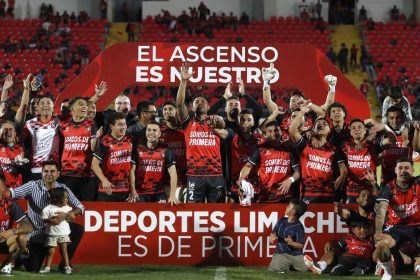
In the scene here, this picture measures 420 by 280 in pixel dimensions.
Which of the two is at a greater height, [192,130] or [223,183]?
[192,130]

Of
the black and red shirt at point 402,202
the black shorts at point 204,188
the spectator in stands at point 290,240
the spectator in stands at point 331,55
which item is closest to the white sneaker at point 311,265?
the spectator in stands at point 290,240

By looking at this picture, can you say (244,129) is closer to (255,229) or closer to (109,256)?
(255,229)

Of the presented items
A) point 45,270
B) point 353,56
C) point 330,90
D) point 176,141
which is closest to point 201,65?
point 176,141

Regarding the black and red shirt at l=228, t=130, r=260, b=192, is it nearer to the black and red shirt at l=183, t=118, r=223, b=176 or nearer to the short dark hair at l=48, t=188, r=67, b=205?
the black and red shirt at l=183, t=118, r=223, b=176

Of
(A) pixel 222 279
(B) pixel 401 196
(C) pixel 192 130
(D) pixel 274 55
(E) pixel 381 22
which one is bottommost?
(A) pixel 222 279

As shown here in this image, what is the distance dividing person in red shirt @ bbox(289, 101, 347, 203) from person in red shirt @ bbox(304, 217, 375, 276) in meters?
0.73

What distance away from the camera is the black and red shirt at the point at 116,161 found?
10461 millimetres

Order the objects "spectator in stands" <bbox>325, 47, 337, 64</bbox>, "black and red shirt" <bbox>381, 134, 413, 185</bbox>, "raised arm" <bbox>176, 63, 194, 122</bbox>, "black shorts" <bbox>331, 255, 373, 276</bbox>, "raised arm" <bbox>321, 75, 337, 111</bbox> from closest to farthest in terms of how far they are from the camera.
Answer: "black shorts" <bbox>331, 255, 373, 276</bbox> < "black and red shirt" <bbox>381, 134, 413, 185</bbox> < "raised arm" <bbox>176, 63, 194, 122</bbox> < "raised arm" <bbox>321, 75, 337, 111</bbox> < "spectator in stands" <bbox>325, 47, 337, 64</bbox>

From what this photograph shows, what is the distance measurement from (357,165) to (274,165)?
1000 millimetres

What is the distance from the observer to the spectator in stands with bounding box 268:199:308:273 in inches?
376

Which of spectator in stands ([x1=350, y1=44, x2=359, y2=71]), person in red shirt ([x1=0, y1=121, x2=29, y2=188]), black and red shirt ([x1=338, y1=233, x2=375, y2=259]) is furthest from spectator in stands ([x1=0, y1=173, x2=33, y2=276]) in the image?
spectator in stands ([x1=350, y1=44, x2=359, y2=71])

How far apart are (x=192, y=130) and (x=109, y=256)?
1917mm

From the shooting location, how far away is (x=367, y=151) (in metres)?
10.5

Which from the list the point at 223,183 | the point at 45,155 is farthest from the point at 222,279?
the point at 45,155
